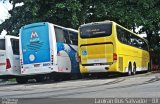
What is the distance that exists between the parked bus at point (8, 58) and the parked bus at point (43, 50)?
0.86 meters

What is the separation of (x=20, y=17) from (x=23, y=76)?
40.6 ft

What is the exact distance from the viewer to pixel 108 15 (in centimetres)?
3450

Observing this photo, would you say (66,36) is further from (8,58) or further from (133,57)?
(133,57)

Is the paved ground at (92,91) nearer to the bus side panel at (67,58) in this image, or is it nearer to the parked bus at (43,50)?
the parked bus at (43,50)

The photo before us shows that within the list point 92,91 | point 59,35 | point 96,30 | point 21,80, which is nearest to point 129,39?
point 96,30

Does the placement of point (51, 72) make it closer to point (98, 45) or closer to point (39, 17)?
point (98, 45)

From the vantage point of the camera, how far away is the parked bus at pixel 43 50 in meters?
23.5

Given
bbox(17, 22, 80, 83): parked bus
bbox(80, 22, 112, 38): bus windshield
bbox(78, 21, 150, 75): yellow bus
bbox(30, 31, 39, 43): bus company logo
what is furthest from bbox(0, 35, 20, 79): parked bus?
bbox(80, 22, 112, 38): bus windshield

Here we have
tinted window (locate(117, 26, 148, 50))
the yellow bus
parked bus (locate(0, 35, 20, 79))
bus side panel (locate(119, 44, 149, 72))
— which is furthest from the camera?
parked bus (locate(0, 35, 20, 79))

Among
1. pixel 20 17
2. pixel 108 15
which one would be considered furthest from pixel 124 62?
pixel 20 17

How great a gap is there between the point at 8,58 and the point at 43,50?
2.39 m

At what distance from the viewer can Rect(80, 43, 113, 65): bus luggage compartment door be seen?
2347cm

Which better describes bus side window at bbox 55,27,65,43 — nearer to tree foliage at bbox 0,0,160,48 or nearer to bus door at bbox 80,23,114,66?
bus door at bbox 80,23,114,66

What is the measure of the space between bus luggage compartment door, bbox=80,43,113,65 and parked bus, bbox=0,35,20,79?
400 cm
